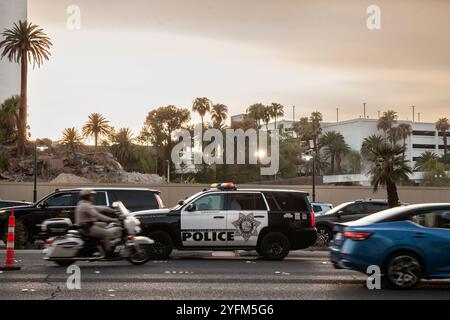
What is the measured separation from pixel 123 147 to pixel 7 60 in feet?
84.0

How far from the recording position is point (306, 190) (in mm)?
61781

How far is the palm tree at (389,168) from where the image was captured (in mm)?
46219

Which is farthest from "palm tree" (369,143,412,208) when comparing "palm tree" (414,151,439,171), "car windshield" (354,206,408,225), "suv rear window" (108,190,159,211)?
"palm tree" (414,151,439,171)

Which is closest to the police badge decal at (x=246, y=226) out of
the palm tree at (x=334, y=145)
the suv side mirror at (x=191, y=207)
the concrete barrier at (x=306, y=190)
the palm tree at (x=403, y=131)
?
the suv side mirror at (x=191, y=207)

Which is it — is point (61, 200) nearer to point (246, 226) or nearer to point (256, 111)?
point (246, 226)

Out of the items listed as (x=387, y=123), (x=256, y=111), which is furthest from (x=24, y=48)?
(x=387, y=123)

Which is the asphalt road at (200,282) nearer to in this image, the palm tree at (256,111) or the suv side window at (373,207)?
the suv side window at (373,207)

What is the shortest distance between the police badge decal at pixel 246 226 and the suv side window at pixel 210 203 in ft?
1.82

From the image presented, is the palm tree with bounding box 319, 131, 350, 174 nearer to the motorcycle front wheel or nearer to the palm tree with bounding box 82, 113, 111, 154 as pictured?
the palm tree with bounding box 82, 113, 111, 154

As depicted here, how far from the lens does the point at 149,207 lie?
23.4 meters

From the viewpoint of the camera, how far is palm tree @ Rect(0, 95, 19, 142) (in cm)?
9270

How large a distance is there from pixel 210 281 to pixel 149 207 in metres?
10.00
